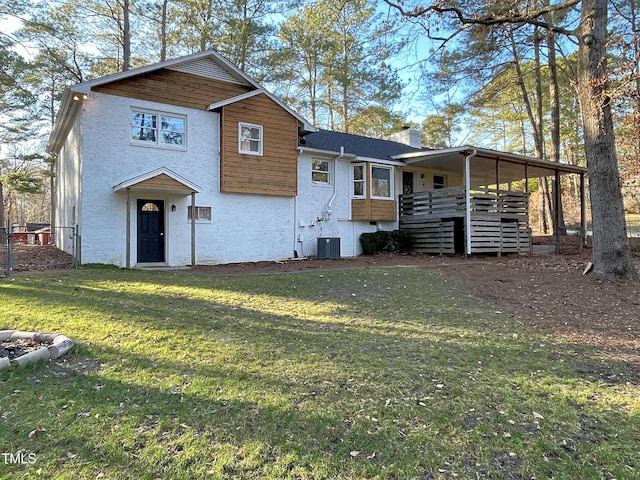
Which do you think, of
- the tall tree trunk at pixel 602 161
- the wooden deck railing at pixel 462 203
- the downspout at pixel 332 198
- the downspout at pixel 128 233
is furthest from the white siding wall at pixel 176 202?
the tall tree trunk at pixel 602 161

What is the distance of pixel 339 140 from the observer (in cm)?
1709

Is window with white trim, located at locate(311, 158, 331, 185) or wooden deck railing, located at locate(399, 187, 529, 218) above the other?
window with white trim, located at locate(311, 158, 331, 185)

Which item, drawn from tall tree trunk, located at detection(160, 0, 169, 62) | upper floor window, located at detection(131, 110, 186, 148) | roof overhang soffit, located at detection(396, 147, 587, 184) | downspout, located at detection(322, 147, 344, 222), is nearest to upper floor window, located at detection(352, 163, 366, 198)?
downspout, located at detection(322, 147, 344, 222)

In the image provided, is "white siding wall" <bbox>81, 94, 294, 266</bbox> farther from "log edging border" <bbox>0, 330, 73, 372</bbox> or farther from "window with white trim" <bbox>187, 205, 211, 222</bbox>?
"log edging border" <bbox>0, 330, 73, 372</bbox>

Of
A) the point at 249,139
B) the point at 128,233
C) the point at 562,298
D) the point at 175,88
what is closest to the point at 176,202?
the point at 128,233

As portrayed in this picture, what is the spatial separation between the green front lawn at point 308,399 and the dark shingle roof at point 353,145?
1065cm

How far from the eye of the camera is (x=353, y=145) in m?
16.8

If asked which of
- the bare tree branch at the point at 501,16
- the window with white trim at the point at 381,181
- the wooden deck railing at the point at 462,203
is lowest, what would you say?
the wooden deck railing at the point at 462,203

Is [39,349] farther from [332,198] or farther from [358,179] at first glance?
[358,179]

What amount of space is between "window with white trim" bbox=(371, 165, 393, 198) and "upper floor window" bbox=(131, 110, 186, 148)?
7.34 metres

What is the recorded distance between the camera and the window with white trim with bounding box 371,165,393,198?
15438 millimetres

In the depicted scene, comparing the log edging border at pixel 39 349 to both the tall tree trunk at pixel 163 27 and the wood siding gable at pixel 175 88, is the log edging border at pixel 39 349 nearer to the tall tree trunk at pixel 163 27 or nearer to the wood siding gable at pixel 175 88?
the wood siding gable at pixel 175 88

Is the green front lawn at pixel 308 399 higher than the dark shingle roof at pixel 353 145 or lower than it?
lower

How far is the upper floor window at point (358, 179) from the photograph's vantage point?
50.3 feet
